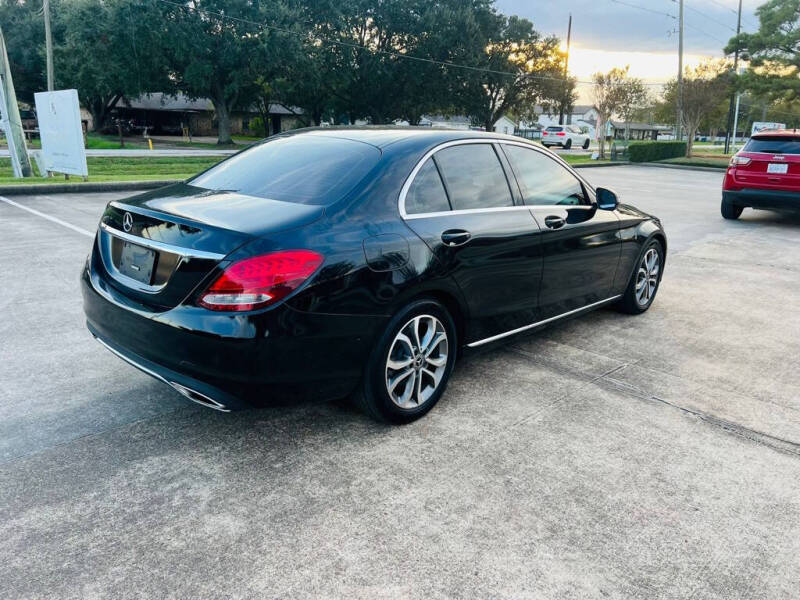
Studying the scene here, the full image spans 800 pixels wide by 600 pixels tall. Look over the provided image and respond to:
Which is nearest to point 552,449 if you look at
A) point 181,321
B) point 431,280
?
point 431,280

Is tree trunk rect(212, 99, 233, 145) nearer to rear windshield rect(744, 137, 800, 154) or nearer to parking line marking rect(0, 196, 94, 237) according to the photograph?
parking line marking rect(0, 196, 94, 237)

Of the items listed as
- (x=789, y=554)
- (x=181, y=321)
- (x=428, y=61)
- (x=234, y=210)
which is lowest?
(x=789, y=554)

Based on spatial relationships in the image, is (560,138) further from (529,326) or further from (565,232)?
(529,326)

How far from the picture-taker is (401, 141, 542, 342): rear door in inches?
144

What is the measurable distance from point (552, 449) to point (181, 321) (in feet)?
6.52

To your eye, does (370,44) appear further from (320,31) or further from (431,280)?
(431,280)

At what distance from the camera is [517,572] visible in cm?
248

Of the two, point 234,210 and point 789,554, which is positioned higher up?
point 234,210

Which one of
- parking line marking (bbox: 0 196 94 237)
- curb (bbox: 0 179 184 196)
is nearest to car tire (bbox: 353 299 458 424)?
parking line marking (bbox: 0 196 94 237)

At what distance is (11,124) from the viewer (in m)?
16.2

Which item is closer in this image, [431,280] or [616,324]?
[431,280]

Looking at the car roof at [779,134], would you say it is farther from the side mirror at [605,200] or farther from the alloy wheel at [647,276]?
the side mirror at [605,200]

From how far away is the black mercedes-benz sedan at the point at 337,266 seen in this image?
2945 millimetres

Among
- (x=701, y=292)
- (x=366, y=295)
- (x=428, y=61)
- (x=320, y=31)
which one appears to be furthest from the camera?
(x=428, y=61)
